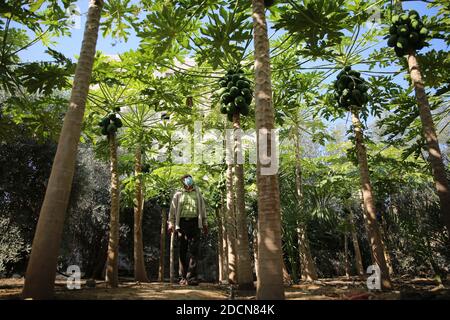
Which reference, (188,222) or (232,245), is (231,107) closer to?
(188,222)

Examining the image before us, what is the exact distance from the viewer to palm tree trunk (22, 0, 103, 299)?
12.1 ft

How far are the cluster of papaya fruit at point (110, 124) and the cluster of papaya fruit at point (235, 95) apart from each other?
305 cm

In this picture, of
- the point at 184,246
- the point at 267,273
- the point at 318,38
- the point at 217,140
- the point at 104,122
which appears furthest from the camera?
the point at 217,140

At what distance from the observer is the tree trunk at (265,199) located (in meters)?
3.38

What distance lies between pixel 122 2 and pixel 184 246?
5467 millimetres

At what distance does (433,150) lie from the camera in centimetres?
571

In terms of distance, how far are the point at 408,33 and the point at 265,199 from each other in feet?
17.4

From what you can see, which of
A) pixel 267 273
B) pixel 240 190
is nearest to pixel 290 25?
pixel 240 190

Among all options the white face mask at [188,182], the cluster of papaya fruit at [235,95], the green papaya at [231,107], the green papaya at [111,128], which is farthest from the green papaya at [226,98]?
the green papaya at [111,128]

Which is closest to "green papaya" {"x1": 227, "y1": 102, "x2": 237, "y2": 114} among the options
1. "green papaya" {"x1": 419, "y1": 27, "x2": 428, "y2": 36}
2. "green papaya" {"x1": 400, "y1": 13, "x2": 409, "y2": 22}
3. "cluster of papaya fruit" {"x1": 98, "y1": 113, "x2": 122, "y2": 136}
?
"cluster of papaya fruit" {"x1": 98, "y1": 113, "x2": 122, "y2": 136}

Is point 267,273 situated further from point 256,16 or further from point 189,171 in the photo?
point 189,171

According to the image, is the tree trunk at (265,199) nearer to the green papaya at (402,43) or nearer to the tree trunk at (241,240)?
the tree trunk at (241,240)

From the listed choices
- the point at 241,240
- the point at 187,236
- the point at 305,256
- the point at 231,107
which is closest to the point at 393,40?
the point at 231,107

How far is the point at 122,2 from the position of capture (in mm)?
6594
